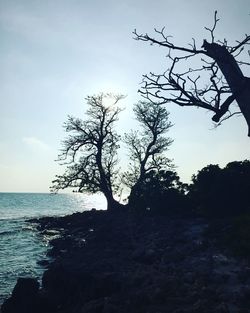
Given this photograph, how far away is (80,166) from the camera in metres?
34.2

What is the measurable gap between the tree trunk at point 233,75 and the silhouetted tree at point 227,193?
1691 centimetres

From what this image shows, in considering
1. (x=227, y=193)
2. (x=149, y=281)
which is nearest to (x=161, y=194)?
(x=227, y=193)

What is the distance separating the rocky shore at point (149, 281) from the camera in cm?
902

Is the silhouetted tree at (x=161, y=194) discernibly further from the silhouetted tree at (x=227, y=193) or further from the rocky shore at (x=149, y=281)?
the rocky shore at (x=149, y=281)

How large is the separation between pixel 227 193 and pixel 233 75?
17395 millimetres

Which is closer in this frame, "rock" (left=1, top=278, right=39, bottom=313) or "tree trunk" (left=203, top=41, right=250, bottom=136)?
"tree trunk" (left=203, top=41, right=250, bottom=136)

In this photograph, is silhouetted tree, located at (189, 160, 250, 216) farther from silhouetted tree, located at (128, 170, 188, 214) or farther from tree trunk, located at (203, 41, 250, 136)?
tree trunk, located at (203, 41, 250, 136)

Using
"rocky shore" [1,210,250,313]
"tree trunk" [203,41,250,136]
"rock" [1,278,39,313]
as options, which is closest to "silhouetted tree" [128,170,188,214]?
"rocky shore" [1,210,250,313]

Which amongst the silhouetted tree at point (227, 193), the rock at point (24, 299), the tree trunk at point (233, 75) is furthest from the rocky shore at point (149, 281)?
the tree trunk at point (233, 75)

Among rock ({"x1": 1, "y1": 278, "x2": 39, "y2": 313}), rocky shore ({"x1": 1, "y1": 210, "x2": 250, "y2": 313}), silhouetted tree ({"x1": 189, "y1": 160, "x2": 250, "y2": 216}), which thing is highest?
silhouetted tree ({"x1": 189, "y1": 160, "x2": 250, "y2": 216})

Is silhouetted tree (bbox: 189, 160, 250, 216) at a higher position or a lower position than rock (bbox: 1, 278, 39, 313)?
higher

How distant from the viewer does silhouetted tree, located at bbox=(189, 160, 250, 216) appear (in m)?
20.6

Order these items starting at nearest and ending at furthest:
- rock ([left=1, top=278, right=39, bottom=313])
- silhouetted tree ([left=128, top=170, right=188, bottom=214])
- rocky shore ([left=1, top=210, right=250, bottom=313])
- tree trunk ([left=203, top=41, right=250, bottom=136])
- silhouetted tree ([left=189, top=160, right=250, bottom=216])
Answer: tree trunk ([left=203, top=41, right=250, bottom=136])
rocky shore ([left=1, top=210, right=250, bottom=313])
rock ([left=1, top=278, right=39, bottom=313])
silhouetted tree ([left=189, top=160, right=250, bottom=216])
silhouetted tree ([left=128, top=170, right=188, bottom=214])

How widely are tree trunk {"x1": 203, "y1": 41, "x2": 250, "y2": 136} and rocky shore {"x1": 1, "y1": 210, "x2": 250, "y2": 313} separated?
590 cm
